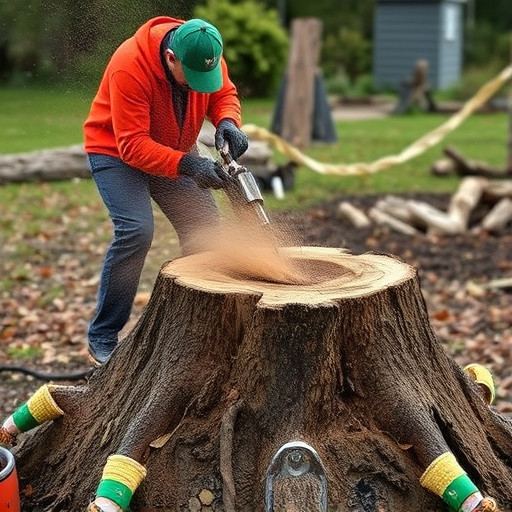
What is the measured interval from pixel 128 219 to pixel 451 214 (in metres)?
5.30

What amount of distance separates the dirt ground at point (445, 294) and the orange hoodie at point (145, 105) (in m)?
0.57

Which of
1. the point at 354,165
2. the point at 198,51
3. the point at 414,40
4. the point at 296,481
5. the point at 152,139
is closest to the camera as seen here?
the point at 296,481

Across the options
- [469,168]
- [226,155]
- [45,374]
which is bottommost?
[469,168]

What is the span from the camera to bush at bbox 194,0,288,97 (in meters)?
21.2

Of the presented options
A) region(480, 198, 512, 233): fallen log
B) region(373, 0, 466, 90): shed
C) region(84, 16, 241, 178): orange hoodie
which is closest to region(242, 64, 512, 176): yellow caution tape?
region(480, 198, 512, 233): fallen log

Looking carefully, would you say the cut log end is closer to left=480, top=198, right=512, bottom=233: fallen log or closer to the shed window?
left=480, top=198, right=512, bottom=233: fallen log

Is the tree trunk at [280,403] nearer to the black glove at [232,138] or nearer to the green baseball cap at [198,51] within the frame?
the black glove at [232,138]

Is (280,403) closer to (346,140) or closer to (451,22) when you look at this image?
(346,140)

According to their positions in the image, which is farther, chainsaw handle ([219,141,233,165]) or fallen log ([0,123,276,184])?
fallen log ([0,123,276,184])

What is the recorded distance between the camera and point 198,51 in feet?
10.2

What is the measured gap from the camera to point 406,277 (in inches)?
121

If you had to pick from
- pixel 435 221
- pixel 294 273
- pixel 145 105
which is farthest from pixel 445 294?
pixel 145 105

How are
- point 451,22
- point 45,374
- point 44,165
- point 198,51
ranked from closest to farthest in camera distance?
point 198,51, point 45,374, point 44,165, point 451,22

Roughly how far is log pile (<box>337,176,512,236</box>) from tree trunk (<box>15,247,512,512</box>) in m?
5.05
